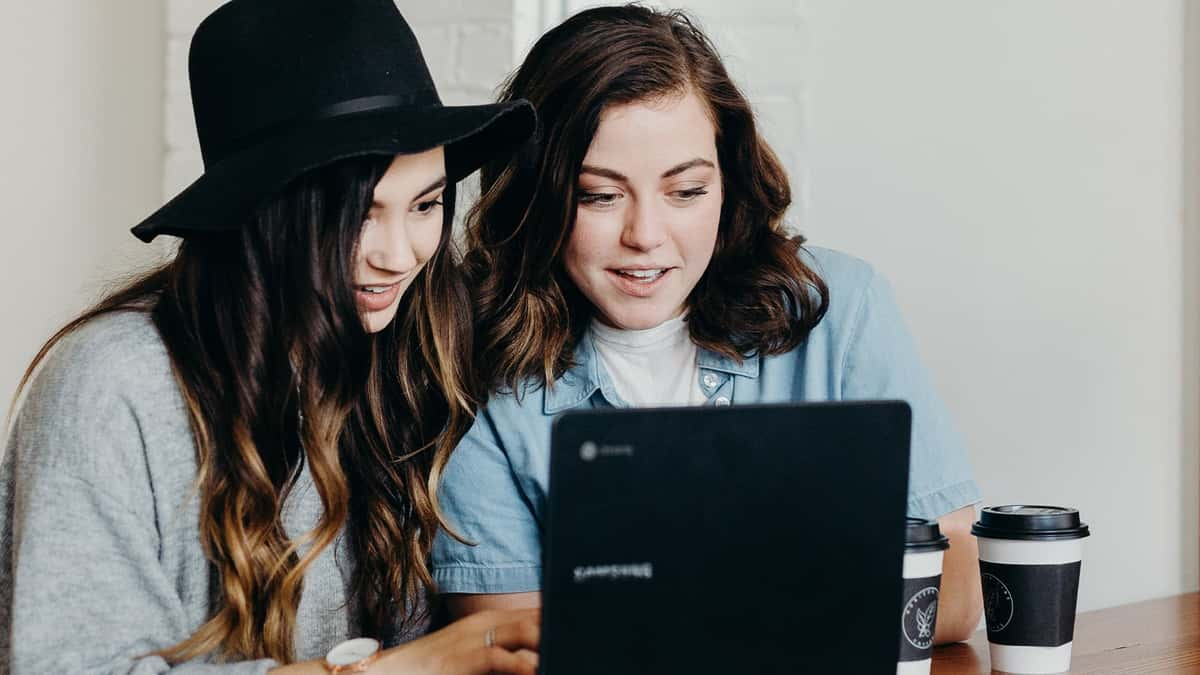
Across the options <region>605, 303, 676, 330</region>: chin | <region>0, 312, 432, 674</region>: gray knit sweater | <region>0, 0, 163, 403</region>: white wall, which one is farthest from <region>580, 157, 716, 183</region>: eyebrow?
<region>0, 0, 163, 403</region>: white wall

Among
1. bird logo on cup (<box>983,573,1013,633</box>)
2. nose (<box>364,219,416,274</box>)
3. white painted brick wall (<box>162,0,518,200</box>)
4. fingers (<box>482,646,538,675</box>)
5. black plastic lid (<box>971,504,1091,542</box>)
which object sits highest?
white painted brick wall (<box>162,0,518,200</box>)

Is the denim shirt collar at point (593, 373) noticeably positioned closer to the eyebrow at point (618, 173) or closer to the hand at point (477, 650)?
the eyebrow at point (618, 173)

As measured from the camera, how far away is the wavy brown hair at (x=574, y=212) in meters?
1.48

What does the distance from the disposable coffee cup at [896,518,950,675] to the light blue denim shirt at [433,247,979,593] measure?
0.29m

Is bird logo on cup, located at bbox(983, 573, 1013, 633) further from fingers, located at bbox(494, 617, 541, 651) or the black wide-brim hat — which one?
the black wide-brim hat

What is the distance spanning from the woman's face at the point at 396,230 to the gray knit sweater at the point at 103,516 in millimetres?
197

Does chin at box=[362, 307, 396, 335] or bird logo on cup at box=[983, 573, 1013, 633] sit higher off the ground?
chin at box=[362, 307, 396, 335]

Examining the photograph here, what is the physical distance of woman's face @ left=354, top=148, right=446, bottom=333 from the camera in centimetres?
127

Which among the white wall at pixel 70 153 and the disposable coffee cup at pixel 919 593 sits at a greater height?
the white wall at pixel 70 153

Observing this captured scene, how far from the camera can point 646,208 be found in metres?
1.44

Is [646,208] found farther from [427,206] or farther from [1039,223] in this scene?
[1039,223]

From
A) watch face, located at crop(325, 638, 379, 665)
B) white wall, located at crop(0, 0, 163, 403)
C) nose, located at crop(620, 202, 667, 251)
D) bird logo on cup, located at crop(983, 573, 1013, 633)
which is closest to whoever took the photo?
watch face, located at crop(325, 638, 379, 665)

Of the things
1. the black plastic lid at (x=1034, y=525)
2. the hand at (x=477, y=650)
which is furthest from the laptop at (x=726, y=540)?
the black plastic lid at (x=1034, y=525)

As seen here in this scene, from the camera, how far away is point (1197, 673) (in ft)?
4.13
